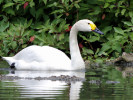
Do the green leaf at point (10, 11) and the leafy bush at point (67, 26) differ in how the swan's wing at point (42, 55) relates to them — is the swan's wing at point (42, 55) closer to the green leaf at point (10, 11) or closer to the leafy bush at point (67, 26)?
the leafy bush at point (67, 26)

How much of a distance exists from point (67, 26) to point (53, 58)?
2.74 meters

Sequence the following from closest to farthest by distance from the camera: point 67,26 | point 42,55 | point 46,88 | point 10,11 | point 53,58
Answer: point 46,88 → point 53,58 → point 42,55 → point 67,26 → point 10,11

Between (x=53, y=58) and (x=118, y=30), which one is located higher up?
(x=118, y=30)

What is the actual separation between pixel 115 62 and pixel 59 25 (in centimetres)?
219

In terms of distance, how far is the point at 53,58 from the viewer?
10.4 meters

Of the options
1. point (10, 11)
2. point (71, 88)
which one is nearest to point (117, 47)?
point (10, 11)

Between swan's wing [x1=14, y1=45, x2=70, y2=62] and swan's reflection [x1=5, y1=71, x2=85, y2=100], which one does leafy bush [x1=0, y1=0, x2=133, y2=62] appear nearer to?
swan's wing [x1=14, y1=45, x2=70, y2=62]

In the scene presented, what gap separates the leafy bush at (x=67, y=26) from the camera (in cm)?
1265

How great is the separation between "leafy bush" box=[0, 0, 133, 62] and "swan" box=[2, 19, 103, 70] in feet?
4.98

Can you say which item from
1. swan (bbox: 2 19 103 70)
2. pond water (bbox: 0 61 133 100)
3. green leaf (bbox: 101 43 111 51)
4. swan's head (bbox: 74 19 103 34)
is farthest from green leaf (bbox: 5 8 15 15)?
pond water (bbox: 0 61 133 100)

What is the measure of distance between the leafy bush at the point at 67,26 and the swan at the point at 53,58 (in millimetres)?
1518

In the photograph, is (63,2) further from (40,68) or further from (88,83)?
(88,83)

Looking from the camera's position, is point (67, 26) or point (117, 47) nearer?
point (117, 47)

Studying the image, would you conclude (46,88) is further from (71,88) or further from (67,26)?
(67,26)
